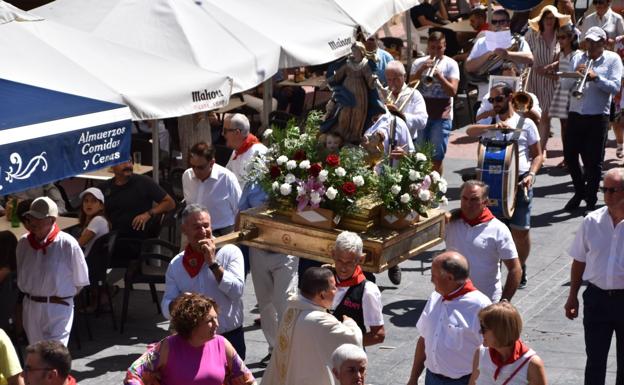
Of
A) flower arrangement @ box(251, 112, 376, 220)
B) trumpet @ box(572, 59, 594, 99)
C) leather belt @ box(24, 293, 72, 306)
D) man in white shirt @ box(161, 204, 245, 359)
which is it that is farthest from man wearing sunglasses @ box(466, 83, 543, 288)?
leather belt @ box(24, 293, 72, 306)

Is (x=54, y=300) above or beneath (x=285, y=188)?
beneath

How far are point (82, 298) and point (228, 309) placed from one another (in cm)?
343

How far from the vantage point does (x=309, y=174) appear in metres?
10.3

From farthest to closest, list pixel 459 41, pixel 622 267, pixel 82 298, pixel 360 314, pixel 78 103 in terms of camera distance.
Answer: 1. pixel 459 41
2. pixel 82 298
3. pixel 78 103
4. pixel 622 267
5. pixel 360 314

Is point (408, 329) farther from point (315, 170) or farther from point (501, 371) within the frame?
point (501, 371)

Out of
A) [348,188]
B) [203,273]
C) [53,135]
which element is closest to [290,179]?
[348,188]

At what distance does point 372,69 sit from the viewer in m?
11.2

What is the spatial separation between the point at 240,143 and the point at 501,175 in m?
2.42

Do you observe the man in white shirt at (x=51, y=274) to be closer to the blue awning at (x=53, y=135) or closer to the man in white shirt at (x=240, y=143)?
the blue awning at (x=53, y=135)

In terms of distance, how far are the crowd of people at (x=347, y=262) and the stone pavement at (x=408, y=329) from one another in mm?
321

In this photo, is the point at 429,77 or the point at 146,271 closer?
the point at 146,271

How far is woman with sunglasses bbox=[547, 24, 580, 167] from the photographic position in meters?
17.2

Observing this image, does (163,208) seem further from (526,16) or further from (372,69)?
(526,16)

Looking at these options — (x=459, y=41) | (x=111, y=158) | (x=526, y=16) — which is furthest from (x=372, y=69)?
(x=459, y=41)
